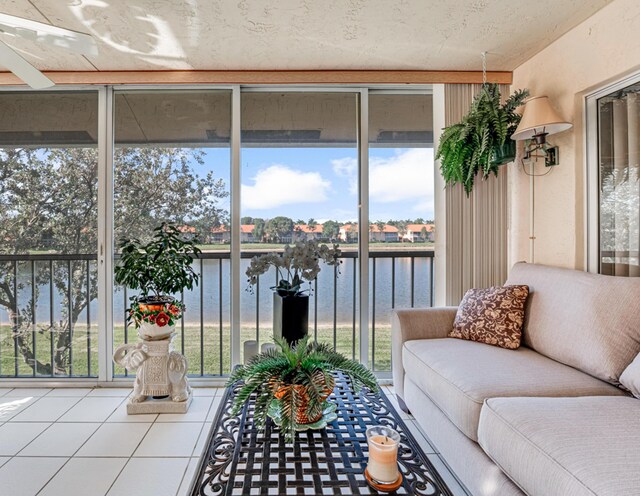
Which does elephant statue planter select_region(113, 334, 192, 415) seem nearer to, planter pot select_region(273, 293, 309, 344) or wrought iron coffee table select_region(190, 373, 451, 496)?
planter pot select_region(273, 293, 309, 344)

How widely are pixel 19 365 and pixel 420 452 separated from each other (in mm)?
3206

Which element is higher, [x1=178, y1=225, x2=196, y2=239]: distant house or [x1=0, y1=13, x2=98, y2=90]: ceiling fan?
[x1=0, y1=13, x2=98, y2=90]: ceiling fan

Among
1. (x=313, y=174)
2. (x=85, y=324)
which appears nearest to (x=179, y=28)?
(x=313, y=174)

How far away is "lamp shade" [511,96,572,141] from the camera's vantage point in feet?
7.25

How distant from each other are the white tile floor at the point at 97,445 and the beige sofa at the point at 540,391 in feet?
1.10

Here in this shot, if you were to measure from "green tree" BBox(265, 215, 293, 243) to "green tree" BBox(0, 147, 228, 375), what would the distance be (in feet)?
1.15

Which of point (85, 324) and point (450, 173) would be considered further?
point (85, 324)

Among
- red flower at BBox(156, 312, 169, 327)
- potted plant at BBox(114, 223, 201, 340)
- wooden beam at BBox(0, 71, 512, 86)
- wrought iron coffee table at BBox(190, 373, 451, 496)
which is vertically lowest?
wrought iron coffee table at BBox(190, 373, 451, 496)

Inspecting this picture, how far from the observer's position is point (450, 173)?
8.57ft

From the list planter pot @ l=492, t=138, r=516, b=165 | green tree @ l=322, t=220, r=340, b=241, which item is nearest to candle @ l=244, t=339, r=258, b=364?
green tree @ l=322, t=220, r=340, b=241

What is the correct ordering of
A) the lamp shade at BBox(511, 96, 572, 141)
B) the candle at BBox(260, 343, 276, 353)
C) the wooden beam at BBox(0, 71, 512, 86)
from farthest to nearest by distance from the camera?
the wooden beam at BBox(0, 71, 512, 86)
the lamp shade at BBox(511, 96, 572, 141)
the candle at BBox(260, 343, 276, 353)

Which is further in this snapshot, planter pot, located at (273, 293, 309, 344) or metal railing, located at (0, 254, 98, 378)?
metal railing, located at (0, 254, 98, 378)

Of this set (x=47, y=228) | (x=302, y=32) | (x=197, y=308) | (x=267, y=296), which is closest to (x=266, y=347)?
(x=267, y=296)

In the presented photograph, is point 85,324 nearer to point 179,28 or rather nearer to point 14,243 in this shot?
point 14,243
